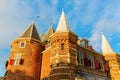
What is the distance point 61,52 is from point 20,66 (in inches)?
277

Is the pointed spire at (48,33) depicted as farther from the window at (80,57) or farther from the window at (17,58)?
the window at (80,57)

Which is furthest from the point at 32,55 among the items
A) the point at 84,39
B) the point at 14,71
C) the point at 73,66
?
the point at 84,39

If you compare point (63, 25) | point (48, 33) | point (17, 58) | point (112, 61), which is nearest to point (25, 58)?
point (17, 58)

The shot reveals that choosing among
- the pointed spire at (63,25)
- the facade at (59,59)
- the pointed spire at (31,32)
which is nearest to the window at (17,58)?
the facade at (59,59)

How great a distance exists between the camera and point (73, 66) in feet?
68.0

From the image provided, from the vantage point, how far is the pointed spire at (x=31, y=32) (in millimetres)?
27062

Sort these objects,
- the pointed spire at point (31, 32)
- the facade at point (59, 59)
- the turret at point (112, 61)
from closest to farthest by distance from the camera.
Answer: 1. the facade at point (59, 59)
2. the turret at point (112, 61)
3. the pointed spire at point (31, 32)

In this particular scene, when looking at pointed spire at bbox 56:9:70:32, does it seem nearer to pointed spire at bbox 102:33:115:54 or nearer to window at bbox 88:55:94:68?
window at bbox 88:55:94:68

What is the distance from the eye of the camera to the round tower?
2338cm

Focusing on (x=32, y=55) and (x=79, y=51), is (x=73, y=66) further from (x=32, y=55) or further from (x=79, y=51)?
(x=32, y=55)

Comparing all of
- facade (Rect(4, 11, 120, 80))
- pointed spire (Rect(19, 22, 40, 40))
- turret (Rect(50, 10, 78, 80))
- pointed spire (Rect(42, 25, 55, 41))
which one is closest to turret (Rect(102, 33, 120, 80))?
facade (Rect(4, 11, 120, 80))

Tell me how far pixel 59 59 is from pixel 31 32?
9.48m

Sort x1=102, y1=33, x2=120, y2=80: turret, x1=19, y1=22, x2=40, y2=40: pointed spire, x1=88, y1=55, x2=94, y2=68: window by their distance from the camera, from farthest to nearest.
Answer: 1. x1=19, y1=22, x2=40, y2=40: pointed spire
2. x1=102, y1=33, x2=120, y2=80: turret
3. x1=88, y1=55, x2=94, y2=68: window

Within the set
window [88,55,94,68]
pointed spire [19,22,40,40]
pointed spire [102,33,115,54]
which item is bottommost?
window [88,55,94,68]
